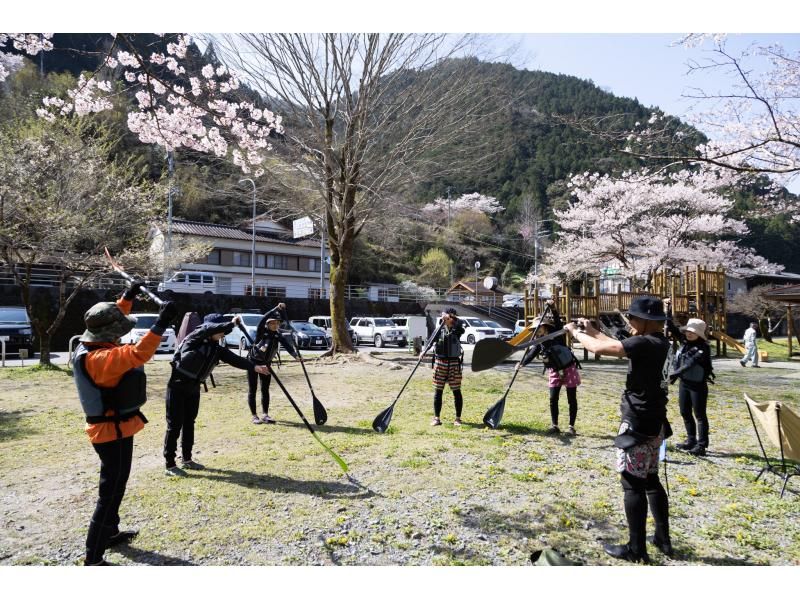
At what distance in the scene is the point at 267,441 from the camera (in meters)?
6.14

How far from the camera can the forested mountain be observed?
15352 millimetres

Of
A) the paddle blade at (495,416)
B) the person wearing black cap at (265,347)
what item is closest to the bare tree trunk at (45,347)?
the person wearing black cap at (265,347)

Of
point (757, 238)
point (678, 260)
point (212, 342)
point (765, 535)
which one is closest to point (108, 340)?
point (212, 342)

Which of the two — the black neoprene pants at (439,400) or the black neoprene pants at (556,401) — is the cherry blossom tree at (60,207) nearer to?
the black neoprene pants at (439,400)

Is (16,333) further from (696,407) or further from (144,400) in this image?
(696,407)

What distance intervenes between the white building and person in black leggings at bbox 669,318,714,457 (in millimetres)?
32934

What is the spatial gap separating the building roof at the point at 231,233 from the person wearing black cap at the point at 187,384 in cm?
2886

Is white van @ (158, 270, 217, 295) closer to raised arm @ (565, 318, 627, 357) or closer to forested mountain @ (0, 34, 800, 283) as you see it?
forested mountain @ (0, 34, 800, 283)

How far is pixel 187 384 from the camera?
16.4 ft

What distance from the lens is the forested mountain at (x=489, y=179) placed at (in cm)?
1535

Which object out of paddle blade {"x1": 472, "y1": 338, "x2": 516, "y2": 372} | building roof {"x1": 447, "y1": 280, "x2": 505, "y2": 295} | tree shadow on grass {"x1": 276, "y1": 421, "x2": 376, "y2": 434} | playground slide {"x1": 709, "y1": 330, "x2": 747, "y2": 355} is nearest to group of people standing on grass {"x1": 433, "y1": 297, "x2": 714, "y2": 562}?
paddle blade {"x1": 472, "y1": 338, "x2": 516, "y2": 372}

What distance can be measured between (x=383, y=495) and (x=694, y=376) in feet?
12.1

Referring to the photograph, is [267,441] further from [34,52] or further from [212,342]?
[34,52]

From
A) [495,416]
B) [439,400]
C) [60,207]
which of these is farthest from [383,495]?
[60,207]
